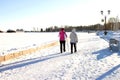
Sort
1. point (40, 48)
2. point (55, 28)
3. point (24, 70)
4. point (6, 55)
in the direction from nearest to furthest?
1. point (24, 70)
2. point (6, 55)
3. point (40, 48)
4. point (55, 28)

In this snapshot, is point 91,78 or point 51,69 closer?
point 91,78

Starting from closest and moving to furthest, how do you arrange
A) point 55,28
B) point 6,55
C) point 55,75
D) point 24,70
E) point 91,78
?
1. point 91,78
2. point 55,75
3. point 24,70
4. point 6,55
5. point 55,28

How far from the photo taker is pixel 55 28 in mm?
139000

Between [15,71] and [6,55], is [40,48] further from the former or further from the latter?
[15,71]

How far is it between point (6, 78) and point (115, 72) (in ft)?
12.7

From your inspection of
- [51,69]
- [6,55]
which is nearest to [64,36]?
[6,55]

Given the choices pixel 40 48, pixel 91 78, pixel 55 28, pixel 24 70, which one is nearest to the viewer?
pixel 91 78

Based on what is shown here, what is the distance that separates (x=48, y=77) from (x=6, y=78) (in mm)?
1460

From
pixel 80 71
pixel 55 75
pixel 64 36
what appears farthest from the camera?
pixel 64 36

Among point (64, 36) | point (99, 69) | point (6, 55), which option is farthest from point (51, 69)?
point (64, 36)

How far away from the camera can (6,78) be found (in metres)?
8.47

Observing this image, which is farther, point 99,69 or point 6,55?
point 6,55

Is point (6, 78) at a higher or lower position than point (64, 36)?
lower

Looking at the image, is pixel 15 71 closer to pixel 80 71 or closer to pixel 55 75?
pixel 55 75
